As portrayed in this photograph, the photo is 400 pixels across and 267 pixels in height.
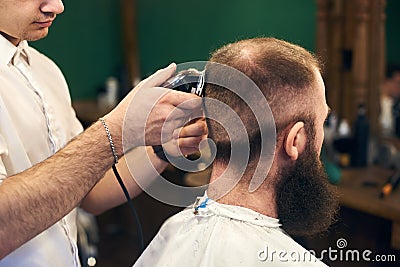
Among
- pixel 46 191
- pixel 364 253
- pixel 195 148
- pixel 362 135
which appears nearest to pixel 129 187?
pixel 195 148

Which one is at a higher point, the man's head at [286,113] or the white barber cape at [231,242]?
the man's head at [286,113]

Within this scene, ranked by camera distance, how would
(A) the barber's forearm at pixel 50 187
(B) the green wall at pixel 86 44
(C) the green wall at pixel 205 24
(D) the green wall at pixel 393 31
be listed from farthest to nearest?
(B) the green wall at pixel 86 44, (C) the green wall at pixel 205 24, (D) the green wall at pixel 393 31, (A) the barber's forearm at pixel 50 187

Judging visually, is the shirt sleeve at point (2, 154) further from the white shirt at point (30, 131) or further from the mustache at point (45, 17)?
the mustache at point (45, 17)

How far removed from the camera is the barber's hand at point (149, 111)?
114cm

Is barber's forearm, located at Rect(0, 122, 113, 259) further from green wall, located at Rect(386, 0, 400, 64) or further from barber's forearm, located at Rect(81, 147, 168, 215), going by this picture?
green wall, located at Rect(386, 0, 400, 64)

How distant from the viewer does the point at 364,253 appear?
6.91 feet

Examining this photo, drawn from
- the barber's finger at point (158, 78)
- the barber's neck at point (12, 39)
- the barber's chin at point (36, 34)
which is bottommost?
the barber's finger at point (158, 78)

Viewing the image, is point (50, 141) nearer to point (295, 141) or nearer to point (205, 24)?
point (295, 141)

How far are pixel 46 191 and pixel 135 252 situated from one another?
2.72 m

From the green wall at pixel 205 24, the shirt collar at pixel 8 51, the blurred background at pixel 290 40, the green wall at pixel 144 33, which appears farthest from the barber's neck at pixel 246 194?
the green wall at pixel 144 33

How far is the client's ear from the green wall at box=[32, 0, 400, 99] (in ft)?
6.34

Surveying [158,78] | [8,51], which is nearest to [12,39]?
[8,51]

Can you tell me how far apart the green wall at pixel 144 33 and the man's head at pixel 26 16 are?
6.15 ft

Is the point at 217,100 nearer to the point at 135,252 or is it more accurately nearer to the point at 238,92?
the point at 238,92
